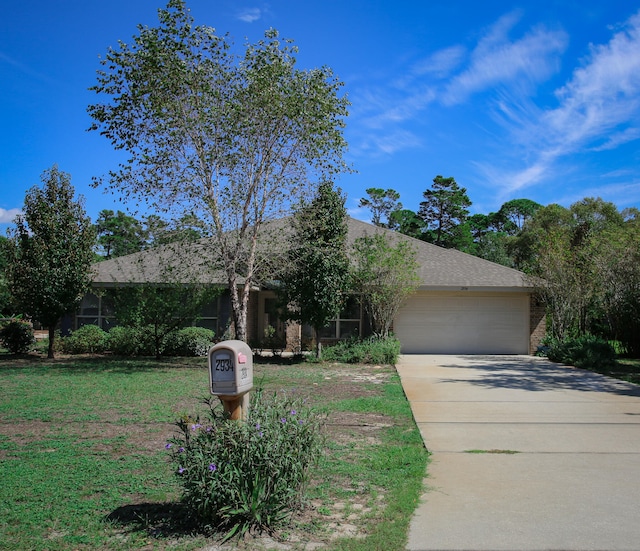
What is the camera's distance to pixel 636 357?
20.1 m

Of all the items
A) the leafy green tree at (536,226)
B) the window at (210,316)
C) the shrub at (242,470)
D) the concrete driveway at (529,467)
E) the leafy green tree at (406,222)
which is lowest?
the concrete driveway at (529,467)

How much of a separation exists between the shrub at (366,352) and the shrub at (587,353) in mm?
5009

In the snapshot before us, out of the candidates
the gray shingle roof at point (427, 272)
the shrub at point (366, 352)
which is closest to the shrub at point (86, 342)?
the gray shingle roof at point (427, 272)

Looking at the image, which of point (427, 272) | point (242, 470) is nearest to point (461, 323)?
point (427, 272)

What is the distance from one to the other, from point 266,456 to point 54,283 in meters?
15.2

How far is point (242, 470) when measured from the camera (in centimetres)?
430

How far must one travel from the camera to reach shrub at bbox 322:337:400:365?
17.4 m

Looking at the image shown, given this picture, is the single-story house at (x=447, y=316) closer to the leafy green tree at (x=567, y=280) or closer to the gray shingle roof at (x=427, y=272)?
the gray shingle roof at (x=427, y=272)

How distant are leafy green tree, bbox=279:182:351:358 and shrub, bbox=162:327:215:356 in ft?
12.9

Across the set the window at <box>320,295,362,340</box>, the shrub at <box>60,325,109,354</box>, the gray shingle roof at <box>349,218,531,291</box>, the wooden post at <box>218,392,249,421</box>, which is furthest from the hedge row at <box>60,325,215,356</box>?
the wooden post at <box>218,392,249,421</box>

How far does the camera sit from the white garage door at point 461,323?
2112 centimetres

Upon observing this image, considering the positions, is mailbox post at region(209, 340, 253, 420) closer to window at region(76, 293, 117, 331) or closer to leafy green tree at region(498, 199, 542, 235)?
window at region(76, 293, 117, 331)

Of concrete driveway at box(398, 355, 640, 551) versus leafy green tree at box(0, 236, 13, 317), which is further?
leafy green tree at box(0, 236, 13, 317)

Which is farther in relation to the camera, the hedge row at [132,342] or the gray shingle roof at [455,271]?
the gray shingle roof at [455,271]
